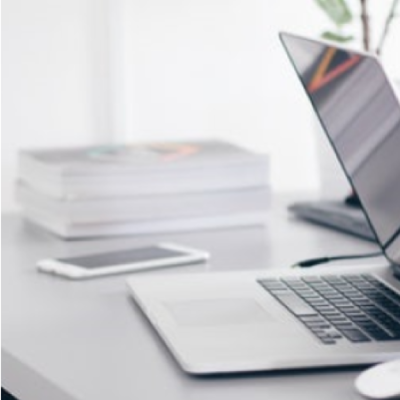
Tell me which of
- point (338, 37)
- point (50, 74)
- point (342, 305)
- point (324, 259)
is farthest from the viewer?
point (50, 74)

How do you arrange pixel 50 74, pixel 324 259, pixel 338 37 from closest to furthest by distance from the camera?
pixel 324 259 → pixel 338 37 → pixel 50 74

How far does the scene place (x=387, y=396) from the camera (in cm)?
68

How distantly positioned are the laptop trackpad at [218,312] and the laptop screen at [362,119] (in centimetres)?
15

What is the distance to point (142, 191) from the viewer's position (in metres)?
1.38

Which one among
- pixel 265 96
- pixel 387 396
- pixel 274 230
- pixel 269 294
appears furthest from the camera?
pixel 265 96

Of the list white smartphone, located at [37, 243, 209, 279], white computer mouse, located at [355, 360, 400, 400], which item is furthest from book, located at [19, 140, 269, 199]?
white computer mouse, located at [355, 360, 400, 400]

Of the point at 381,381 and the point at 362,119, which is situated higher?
the point at 362,119

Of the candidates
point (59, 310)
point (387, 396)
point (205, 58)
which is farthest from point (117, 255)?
point (205, 58)

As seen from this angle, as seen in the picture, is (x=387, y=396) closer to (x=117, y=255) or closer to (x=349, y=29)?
(x=117, y=255)

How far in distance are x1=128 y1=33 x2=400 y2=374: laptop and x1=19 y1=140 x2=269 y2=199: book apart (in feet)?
1.10

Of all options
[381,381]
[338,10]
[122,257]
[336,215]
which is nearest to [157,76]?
[338,10]

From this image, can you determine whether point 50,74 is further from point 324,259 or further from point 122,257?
point 324,259

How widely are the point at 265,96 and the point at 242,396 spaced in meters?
1.23

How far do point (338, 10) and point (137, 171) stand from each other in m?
0.39
